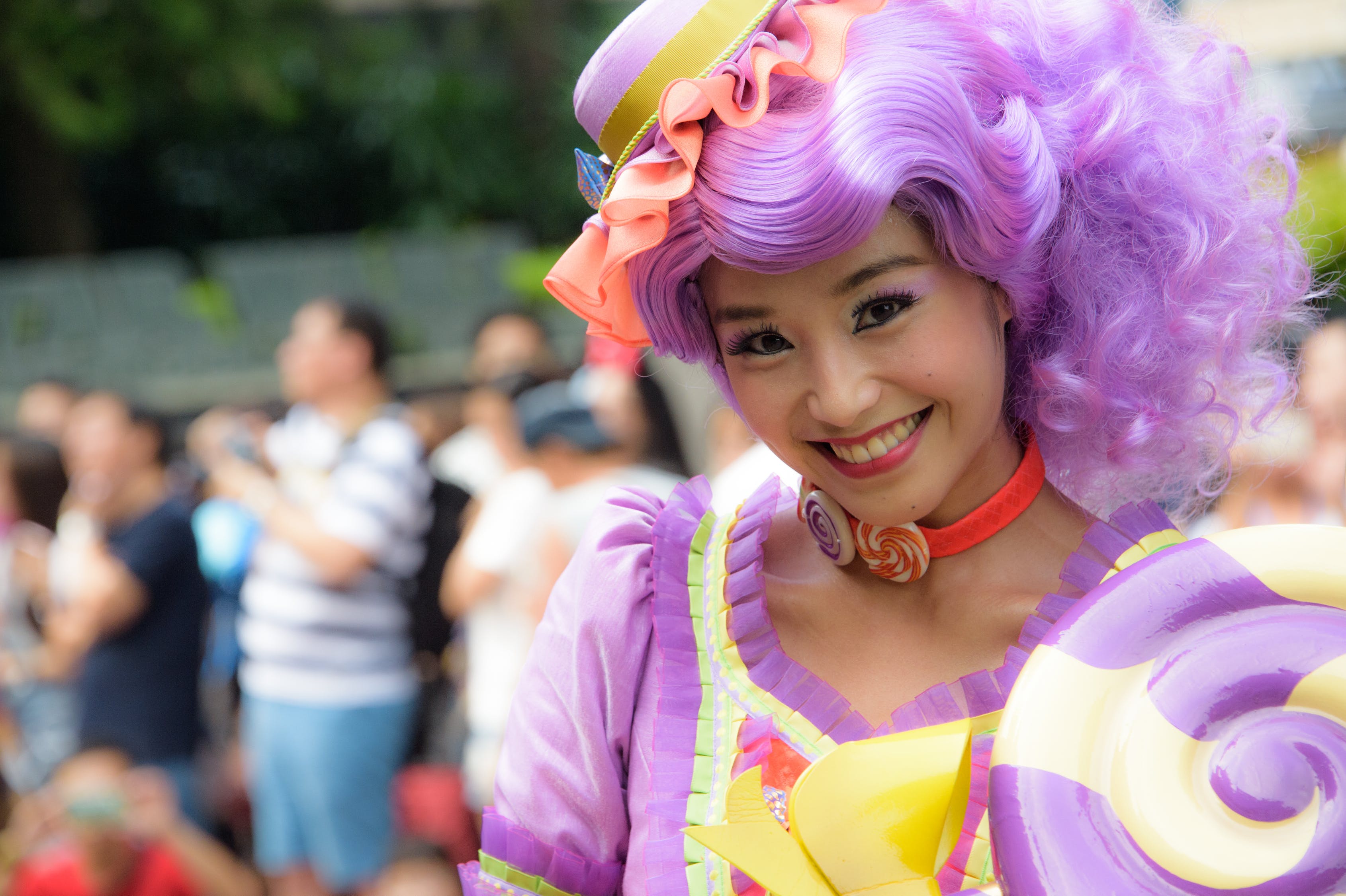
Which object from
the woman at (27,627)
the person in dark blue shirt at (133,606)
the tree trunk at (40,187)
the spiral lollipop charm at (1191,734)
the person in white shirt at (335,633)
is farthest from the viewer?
the tree trunk at (40,187)

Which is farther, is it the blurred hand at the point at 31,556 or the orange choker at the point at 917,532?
the blurred hand at the point at 31,556

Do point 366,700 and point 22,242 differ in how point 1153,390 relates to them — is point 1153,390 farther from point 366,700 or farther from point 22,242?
point 22,242

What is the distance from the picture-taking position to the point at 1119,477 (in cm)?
128

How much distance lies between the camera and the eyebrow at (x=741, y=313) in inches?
43.5

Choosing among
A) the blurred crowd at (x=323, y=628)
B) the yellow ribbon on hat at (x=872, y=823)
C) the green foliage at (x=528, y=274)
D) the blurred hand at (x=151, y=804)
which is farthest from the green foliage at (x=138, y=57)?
the yellow ribbon on hat at (x=872, y=823)

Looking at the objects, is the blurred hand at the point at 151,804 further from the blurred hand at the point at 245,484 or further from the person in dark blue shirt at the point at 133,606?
the blurred hand at the point at 245,484

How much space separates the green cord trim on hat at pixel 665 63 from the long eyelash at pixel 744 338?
158 mm

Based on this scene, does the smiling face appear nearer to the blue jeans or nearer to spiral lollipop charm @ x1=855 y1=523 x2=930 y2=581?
spiral lollipop charm @ x1=855 y1=523 x2=930 y2=581

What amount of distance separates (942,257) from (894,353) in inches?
3.5

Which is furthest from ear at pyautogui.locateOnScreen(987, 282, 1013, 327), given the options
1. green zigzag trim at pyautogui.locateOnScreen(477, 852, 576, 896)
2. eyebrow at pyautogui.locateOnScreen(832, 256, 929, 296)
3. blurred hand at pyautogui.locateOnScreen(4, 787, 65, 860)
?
blurred hand at pyautogui.locateOnScreen(4, 787, 65, 860)

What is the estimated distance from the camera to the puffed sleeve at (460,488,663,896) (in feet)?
4.04

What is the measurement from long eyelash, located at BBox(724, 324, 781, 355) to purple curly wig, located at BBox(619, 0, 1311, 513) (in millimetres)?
58

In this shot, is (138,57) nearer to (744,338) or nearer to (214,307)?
(214,307)

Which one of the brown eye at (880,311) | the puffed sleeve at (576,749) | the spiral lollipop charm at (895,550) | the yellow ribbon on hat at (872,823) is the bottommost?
the puffed sleeve at (576,749)
